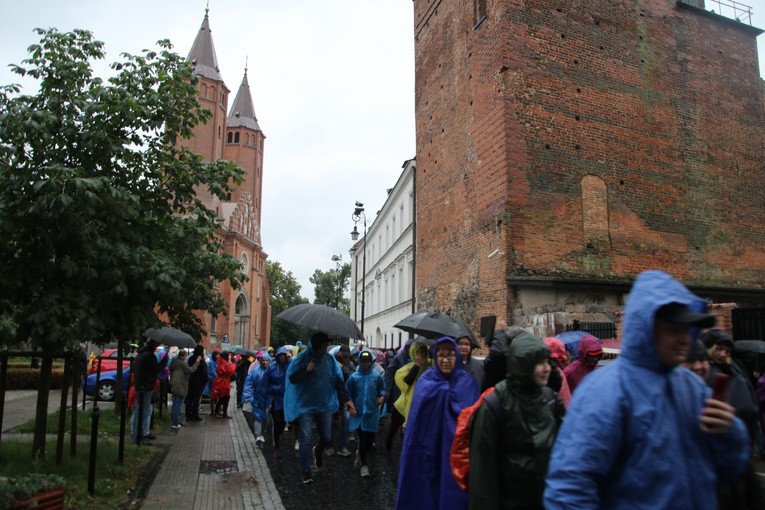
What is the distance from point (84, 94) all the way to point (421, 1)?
18.2 metres

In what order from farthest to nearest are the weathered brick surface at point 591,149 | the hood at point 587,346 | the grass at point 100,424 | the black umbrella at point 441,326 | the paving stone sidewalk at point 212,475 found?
the weathered brick surface at point 591,149 → the grass at point 100,424 → the black umbrella at point 441,326 → the paving stone sidewalk at point 212,475 → the hood at point 587,346

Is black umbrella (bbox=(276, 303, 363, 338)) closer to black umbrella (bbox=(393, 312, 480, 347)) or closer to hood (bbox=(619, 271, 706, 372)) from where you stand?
black umbrella (bbox=(393, 312, 480, 347))

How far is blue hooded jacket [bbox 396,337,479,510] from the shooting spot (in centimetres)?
456

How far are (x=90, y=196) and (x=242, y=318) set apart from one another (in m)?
67.0

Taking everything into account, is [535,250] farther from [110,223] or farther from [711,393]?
[711,393]

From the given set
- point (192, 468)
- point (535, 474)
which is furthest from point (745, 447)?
point (192, 468)

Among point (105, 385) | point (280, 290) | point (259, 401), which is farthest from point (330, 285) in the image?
point (259, 401)

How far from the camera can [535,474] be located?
3.21m

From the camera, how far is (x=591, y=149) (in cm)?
1712

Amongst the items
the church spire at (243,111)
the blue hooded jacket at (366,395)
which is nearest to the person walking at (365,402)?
the blue hooded jacket at (366,395)

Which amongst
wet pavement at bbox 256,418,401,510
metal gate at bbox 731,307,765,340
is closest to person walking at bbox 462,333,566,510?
wet pavement at bbox 256,418,401,510

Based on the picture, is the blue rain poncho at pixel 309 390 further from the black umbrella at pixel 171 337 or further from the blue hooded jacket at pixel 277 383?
the black umbrella at pixel 171 337

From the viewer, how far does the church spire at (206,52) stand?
6569 centimetres

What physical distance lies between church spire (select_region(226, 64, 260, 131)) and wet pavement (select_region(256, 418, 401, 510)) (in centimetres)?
7523
